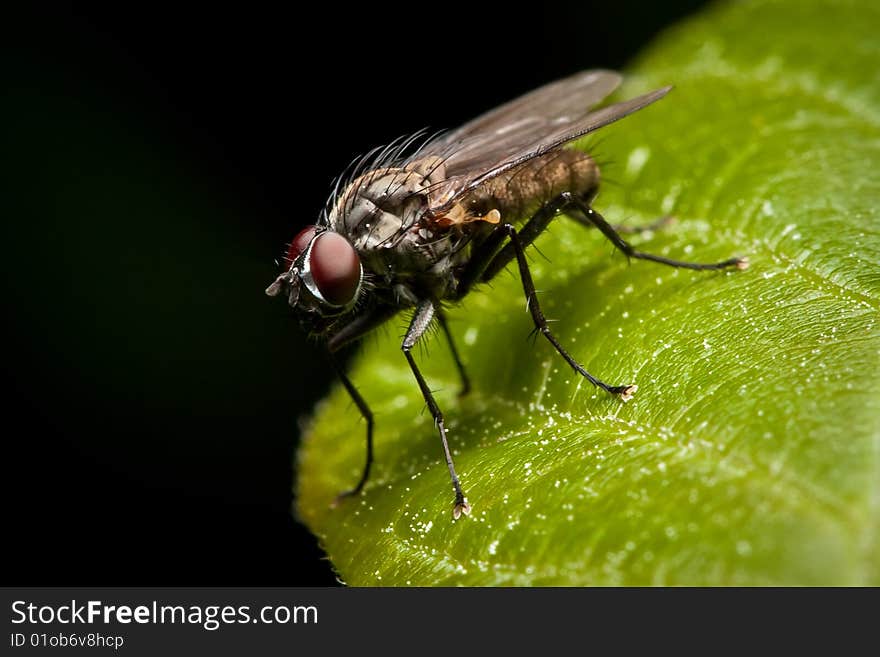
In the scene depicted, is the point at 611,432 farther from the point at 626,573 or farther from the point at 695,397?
the point at 626,573

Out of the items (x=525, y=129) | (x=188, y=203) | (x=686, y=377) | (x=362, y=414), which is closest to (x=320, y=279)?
(x=362, y=414)

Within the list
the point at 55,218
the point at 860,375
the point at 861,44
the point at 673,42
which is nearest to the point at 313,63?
the point at 55,218

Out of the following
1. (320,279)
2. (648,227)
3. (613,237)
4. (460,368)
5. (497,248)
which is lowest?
(460,368)

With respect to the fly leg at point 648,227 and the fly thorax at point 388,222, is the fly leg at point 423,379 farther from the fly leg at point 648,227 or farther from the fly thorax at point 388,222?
the fly leg at point 648,227

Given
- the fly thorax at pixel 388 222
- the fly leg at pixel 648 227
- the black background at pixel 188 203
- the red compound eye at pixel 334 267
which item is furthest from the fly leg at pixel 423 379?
the black background at pixel 188 203

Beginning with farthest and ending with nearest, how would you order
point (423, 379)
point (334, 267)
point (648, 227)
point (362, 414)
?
point (648, 227)
point (362, 414)
point (423, 379)
point (334, 267)

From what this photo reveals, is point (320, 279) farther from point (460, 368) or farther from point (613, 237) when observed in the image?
point (613, 237)

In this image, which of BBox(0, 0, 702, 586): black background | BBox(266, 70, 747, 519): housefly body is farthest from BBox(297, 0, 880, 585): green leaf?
BBox(0, 0, 702, 586): black background
